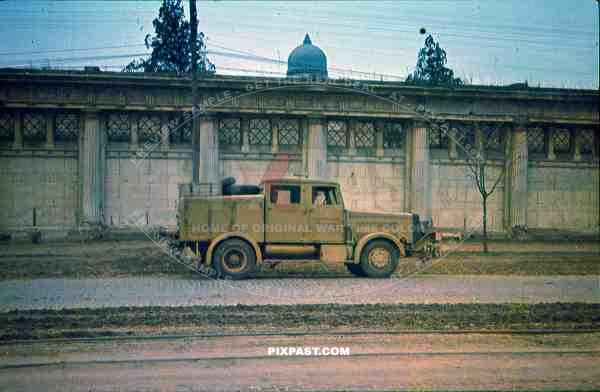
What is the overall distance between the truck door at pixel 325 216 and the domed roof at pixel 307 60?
1814 cm

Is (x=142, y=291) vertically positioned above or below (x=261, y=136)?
below

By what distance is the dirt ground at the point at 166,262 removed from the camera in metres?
18.0

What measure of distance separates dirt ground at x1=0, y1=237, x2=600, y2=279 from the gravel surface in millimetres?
1318

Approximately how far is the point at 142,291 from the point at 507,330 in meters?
7.97

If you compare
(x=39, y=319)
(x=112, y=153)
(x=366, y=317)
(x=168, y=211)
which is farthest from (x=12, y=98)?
(x=366, y=317)

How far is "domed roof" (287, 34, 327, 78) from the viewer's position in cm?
3428

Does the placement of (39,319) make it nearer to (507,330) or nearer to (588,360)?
(507,330)

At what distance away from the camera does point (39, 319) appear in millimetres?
11234

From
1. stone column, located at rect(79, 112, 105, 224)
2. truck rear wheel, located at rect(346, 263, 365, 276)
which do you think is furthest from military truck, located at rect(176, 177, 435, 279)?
stone column, located at rect(79, 112, 105, 224)

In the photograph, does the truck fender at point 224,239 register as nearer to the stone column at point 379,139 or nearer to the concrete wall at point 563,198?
the stone column at point 379,139

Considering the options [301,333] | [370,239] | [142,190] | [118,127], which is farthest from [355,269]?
[118,127]

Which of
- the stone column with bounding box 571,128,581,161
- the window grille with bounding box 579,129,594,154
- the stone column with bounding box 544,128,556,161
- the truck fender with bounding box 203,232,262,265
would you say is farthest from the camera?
the window grille with bounding box 579,129,594,154

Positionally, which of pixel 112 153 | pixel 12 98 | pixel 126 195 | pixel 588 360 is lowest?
pixel 588 360

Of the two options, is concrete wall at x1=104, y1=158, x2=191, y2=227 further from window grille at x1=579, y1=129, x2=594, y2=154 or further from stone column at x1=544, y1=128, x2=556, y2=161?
window grille at x1=579, y1=129, x2=594, y2=154
